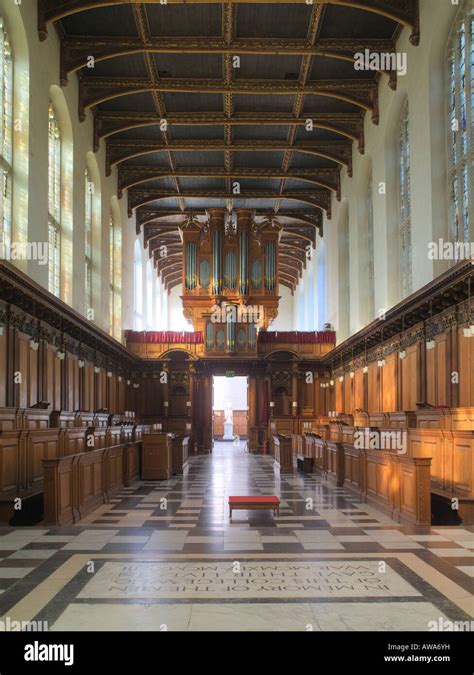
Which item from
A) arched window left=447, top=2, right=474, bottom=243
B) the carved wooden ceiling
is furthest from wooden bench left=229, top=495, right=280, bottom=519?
the carved wooden ceiling

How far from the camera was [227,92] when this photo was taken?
21.2 meters

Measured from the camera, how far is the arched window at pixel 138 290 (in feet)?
111

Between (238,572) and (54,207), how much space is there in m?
14.5

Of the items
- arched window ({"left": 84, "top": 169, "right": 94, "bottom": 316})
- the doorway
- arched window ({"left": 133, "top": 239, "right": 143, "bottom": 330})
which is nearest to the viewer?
arched window ({"left": 84, "top": 169, "right": 94, "bottom": 316})

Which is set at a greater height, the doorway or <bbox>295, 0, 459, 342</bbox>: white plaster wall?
<bbox>295, 0, 459, 342</bbox>: white plaster wall

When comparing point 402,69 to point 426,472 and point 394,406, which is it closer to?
point 394,406

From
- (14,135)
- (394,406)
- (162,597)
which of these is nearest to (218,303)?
(394,406)

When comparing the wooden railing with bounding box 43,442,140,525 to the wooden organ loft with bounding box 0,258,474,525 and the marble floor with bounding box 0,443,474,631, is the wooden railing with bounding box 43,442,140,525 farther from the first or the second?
the marble floor with bounding box 0,443,474,631

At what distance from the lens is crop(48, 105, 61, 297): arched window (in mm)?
18859

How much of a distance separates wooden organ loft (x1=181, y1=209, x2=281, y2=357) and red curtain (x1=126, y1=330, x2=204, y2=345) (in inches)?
28.3

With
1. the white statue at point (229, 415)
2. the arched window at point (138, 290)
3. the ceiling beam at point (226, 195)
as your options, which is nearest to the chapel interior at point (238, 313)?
the ceiling beam at point (226, 195)

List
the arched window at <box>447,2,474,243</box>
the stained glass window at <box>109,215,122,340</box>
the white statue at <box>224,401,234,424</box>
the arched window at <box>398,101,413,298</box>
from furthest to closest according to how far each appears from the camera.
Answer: the white statue at <box>224,401,234,424</box>
the stained glass window at <box>109,215,122,340</box>
the arched window at <box>398,101,413,298</box>
the arched window at <box>447,2,474,243</box>

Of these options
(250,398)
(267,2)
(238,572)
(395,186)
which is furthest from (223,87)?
(238,572)

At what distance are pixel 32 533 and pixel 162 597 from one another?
369cm
